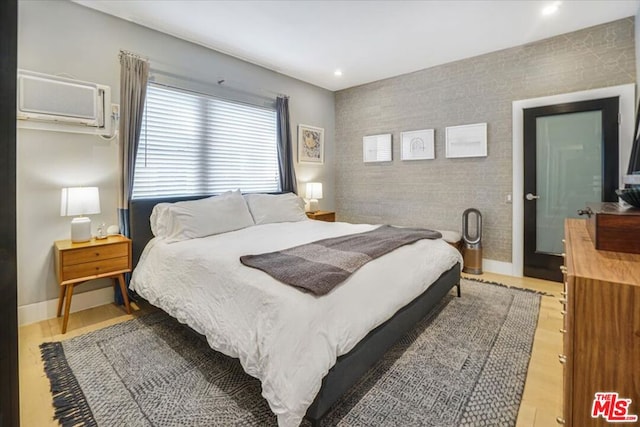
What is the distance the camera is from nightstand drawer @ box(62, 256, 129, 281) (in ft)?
8.16

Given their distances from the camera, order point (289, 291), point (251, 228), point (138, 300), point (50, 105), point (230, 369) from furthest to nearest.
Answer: point (251, 228), point (138, 300), point (50, 105), point (230, 369), point (289, 291)

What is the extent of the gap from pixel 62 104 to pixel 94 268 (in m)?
1.48

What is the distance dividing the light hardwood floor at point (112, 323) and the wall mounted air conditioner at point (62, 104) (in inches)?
67.6

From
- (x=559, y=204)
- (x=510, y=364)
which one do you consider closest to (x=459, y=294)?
(x=510, y=364)

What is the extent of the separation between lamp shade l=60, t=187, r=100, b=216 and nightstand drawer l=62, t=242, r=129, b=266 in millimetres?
329

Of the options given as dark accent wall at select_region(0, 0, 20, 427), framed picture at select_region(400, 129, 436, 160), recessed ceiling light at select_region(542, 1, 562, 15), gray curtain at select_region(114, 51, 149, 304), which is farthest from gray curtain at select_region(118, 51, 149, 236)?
recessed ceiling light at select_region(542, 1, 562, 15)

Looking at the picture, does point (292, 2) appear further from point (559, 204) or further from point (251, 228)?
point (559, 204)

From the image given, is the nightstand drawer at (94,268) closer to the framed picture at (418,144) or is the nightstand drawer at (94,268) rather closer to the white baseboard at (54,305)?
the white baseboard at (54,305)

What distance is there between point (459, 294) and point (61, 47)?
4.45m

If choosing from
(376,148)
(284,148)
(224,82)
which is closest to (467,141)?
(376,148)

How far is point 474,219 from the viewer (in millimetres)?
4164

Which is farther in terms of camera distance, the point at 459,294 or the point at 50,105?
the point at 459,294

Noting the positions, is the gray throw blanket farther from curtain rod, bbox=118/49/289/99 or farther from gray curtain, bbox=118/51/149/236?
curtain rod, bbox=118/49/289/99

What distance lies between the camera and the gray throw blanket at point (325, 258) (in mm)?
1697
